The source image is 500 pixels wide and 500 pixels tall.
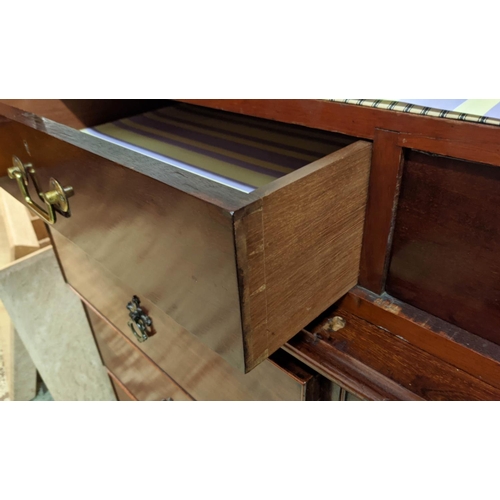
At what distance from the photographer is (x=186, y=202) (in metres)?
0.29

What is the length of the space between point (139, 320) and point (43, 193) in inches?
9.8

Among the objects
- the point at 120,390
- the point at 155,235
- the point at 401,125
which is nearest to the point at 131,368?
the point at 120,390

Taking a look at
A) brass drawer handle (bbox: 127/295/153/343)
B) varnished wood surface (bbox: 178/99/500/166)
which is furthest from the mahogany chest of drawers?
brass drawer handle (bbox: 127/295/153/343)

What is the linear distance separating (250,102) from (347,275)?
0.68ft

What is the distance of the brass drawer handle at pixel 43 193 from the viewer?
0.45m

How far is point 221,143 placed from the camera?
58 cm

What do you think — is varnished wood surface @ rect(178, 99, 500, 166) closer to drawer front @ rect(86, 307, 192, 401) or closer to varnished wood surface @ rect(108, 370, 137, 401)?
drawer front @ rect(86, 307, 192, 401)

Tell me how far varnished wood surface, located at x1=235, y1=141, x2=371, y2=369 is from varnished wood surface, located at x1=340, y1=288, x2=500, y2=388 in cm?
5

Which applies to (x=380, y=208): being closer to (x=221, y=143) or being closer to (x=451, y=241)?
(x=451, y=241)

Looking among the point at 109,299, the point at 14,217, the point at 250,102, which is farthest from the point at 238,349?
the point at 14,217

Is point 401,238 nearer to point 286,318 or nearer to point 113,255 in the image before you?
point 286,318

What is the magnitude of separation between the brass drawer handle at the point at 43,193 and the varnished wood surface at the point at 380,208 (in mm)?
290

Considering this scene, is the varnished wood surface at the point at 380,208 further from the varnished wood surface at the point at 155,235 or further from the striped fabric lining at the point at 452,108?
the varnished wood surface at the point at 155,235

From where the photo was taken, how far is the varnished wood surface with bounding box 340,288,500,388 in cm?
39
